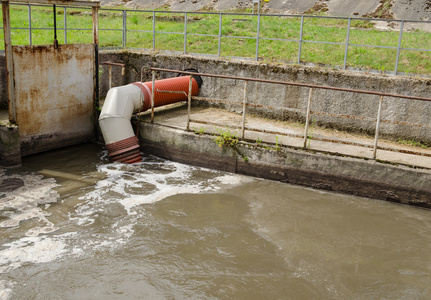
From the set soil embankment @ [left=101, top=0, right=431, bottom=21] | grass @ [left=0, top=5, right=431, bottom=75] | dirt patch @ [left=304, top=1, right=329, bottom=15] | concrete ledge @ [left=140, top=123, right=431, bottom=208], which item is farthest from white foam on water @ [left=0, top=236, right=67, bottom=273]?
dirt patch @ [left=304, top=1, right=329, bottom=15]

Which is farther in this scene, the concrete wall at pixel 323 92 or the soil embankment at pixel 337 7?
the soil embankment at pixel 337 7

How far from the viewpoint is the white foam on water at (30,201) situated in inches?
258

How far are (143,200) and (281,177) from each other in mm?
2574

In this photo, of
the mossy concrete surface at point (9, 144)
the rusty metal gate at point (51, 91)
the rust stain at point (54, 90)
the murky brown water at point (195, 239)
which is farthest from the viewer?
the rust stain at point (54, 90)

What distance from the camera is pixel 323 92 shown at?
32.8 feet

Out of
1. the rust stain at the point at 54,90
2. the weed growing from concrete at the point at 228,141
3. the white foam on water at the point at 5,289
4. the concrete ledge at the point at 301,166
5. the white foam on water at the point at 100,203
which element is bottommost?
the white foam on water at the point at 5,289

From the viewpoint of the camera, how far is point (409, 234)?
676 cm

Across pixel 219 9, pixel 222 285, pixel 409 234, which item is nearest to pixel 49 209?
pixel 222 285

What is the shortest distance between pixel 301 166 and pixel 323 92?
7.81 feet

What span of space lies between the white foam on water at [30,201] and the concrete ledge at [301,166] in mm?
2429

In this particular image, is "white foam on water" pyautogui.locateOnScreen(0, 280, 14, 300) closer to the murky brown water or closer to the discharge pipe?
the murky brown water

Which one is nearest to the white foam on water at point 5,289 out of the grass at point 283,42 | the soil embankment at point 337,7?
the grass at point 283,42

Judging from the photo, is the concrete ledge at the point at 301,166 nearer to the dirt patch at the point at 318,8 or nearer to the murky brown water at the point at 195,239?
the murky brown water at the point at 195,239

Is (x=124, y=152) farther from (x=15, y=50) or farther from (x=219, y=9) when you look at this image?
(x=219, y=9)
